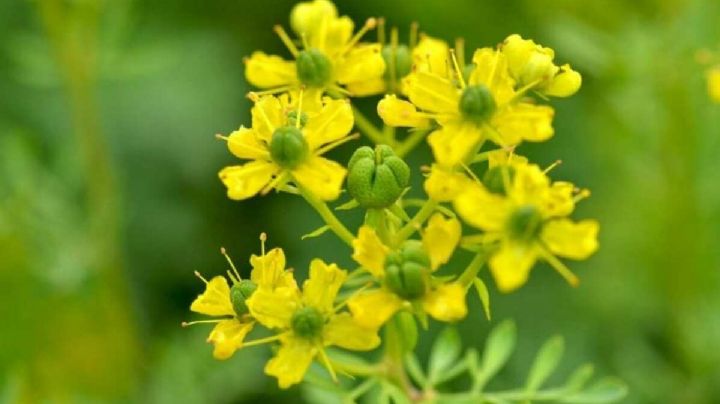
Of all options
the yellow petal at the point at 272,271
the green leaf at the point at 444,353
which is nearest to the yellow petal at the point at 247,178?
the yellow petal at the point at 272,271

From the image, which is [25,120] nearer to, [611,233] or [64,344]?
[64,344]

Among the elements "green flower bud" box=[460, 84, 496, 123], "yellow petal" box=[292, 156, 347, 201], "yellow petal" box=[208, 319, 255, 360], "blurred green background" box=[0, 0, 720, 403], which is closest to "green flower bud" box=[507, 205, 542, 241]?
"green flower bud" box=[460, 84, 496, 123]

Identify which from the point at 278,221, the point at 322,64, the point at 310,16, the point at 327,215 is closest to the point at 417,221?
the point at 327,215

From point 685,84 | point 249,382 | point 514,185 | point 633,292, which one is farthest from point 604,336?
point 514,185

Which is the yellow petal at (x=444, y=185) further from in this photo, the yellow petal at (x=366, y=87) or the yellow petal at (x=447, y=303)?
the yellow petal at (x=366, y=87)

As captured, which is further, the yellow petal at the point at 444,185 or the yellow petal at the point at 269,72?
the yellow petal at the point at 269,72

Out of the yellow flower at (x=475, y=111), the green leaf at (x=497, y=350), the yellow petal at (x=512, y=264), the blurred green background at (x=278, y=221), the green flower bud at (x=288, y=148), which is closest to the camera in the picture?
the yellow petal at (x=512, y=264)

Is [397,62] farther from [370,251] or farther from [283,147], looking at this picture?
[370,251]
